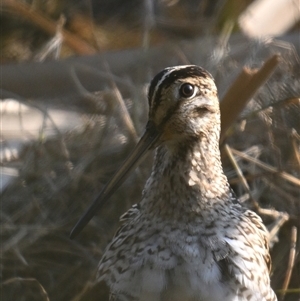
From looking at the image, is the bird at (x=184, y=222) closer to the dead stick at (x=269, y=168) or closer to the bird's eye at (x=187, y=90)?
the bird's eye at (x=187, y=90)

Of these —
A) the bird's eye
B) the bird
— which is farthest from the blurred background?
the bird's eye

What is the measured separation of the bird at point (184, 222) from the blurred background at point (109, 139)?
8.3 inches

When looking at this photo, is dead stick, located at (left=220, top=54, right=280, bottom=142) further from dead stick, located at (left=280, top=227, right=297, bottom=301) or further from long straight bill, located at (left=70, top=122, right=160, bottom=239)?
long straight bill, located at (left=70, top=122, right=160, bottom=239)

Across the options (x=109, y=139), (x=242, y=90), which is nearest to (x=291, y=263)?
(x=242, y=90)

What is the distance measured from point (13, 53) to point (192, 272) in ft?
8.80

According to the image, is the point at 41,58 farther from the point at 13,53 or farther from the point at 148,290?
the point at 148,290

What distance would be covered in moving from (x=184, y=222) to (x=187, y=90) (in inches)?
13.3

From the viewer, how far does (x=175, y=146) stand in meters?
2.24

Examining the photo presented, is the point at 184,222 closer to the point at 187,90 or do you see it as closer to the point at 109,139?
the point at 187,90

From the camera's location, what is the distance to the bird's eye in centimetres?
214

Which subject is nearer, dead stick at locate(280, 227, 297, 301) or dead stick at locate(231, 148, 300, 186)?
dead stick at locate(280, 227, 297, 301)

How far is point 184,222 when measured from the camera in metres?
2.27

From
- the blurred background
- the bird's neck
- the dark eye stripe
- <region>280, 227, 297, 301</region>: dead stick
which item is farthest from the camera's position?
the blurred background

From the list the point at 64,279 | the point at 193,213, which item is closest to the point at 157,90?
the point at 193,213
